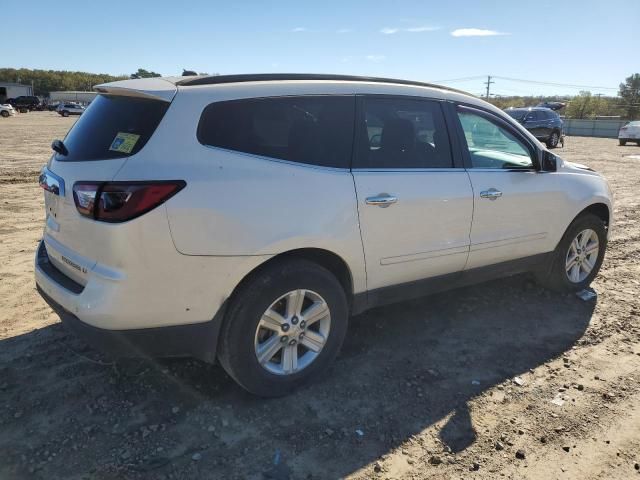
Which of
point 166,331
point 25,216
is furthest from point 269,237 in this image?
point 25,216

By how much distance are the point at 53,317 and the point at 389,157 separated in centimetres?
292

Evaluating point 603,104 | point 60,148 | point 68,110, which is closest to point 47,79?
point 68,110

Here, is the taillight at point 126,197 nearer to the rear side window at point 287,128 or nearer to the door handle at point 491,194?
the rear side window at point 287,128

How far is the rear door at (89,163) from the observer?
2658mm

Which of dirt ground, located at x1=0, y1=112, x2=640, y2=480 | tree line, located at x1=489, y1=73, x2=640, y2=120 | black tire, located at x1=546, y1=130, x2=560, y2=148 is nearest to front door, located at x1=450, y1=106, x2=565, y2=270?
dirt ground, located at x1=0, y1=112, x2=640, y2=480

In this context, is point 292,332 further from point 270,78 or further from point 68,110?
point 68,110

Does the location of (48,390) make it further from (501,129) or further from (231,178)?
(501,129)

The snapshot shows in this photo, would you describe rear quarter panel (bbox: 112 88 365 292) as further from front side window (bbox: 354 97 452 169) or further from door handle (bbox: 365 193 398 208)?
front side window (bbox: 354 97 452 169)

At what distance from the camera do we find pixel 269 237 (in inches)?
111

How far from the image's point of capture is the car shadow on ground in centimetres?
264

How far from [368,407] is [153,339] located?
1.33 metres

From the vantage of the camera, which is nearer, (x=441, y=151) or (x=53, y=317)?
(x=441, y=151)

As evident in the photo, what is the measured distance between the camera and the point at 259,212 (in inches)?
110

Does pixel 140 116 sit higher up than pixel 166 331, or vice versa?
pixel 140 116
